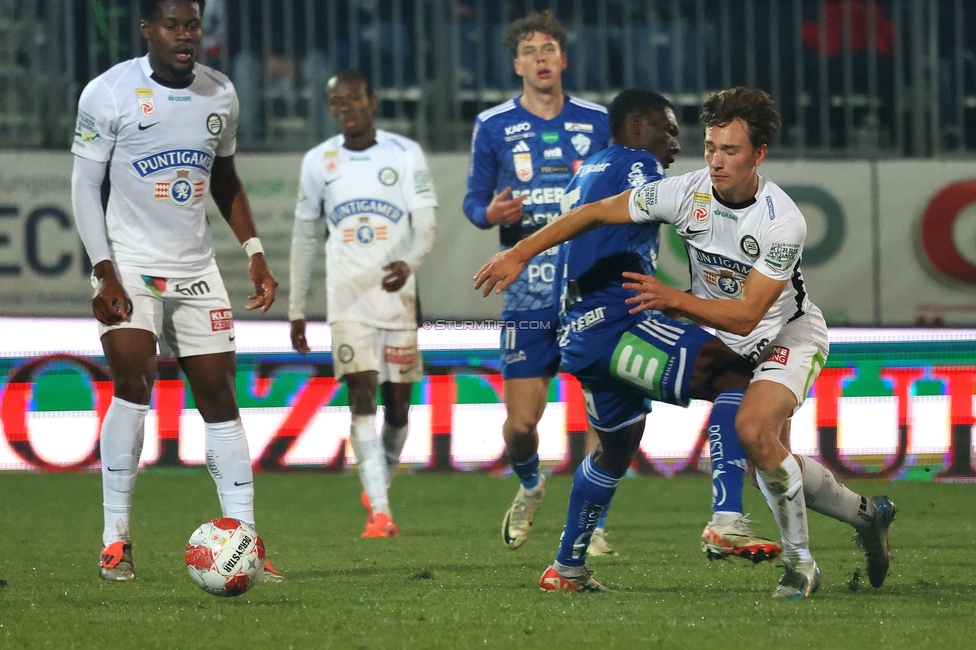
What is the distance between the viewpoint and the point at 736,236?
5.10 m

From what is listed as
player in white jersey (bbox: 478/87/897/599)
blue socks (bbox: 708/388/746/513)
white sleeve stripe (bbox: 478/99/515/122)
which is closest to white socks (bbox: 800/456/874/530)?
player in white jersey (bbox: 478/87/897/599)

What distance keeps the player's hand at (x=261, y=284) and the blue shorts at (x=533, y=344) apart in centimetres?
159

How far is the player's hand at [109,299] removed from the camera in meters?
5.61

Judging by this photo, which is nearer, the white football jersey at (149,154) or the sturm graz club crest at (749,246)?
the sturm graz club crest at (749,246)

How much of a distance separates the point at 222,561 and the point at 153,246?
55.6 inches

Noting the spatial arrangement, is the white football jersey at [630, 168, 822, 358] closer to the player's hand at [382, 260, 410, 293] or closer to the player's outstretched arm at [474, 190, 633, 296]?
the player's outstretched arm at [474, 190, 633, 296]

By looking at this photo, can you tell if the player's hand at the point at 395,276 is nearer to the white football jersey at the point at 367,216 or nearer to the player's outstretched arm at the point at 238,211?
the white football jersey at the point at 367,216

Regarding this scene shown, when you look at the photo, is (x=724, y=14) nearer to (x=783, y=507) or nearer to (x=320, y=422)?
(x=320, y=422)

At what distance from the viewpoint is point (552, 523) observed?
835 centimetres

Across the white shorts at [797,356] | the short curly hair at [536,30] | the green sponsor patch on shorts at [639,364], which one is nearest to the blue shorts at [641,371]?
the green sponsor patch on shorts at [639,364]

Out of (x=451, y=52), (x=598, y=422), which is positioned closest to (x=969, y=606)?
(x=598, y=422)

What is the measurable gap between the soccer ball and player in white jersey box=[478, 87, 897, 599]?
49.3 inches

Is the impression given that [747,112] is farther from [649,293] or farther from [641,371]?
[641,371]

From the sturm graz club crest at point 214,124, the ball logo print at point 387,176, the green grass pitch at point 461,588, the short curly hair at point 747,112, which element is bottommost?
the green grass pitch at point 461,588
